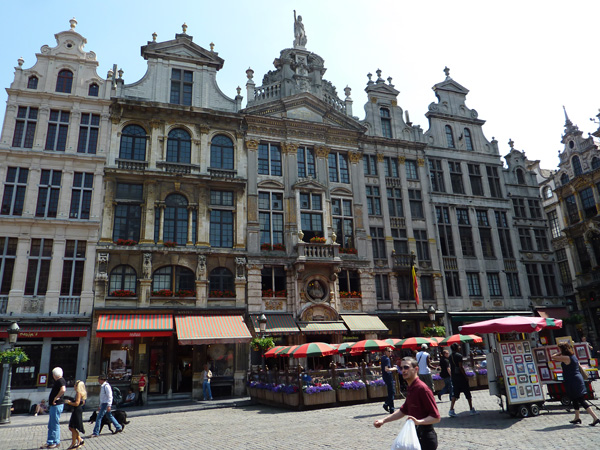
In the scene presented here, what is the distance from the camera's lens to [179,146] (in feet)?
90.3

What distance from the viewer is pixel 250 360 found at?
2483cm

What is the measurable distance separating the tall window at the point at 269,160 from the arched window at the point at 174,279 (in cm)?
841

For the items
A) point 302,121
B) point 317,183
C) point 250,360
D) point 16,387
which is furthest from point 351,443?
point 302,121

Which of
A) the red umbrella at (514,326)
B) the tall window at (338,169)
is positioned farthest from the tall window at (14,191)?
the red umbrella at (514,326)

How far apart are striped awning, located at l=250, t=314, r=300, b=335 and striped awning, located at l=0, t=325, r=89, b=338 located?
9015 millimetres

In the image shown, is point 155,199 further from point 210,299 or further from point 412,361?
point 412,361

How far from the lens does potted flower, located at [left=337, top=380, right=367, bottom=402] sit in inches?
690

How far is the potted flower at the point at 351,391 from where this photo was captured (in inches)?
690

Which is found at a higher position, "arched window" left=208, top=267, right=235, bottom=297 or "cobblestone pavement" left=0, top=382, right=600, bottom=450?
"arched window" left=208, top=267, right=235, bottom=297

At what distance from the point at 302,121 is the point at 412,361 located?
26.2 meters

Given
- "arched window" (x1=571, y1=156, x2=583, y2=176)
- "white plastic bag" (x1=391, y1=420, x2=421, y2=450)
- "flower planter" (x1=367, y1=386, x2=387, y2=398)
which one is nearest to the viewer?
"white plastic bag" (x1=391, y1=420, x2=421, y2=450)

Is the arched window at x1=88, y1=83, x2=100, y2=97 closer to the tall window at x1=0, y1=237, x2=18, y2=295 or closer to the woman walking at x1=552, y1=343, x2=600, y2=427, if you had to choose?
the tall window at x1=0, y1=237, x2=18, y2=295

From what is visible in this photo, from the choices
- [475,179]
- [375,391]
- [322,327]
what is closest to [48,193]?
[322,327]

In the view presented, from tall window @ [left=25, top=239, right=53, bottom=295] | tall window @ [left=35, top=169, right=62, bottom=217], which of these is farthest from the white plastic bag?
tall window @ [left=35, top=169, right=62, bottom=217]
